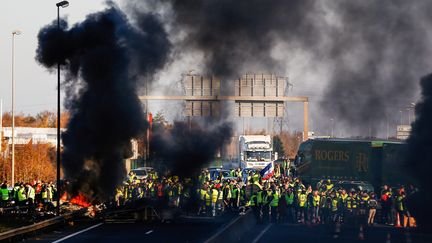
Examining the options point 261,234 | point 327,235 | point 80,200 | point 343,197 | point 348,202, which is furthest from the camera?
point 80,200

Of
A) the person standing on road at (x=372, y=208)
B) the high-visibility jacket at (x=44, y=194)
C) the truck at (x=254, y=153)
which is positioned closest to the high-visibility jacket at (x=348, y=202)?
the person standing on road at (x=372, y=208)

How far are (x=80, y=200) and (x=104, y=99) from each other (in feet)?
15.6

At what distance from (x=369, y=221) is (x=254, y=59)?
28.0 feet

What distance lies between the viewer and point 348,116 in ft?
123

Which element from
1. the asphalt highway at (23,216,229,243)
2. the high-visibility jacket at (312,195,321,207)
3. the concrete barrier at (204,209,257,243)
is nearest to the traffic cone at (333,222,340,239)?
the high-visibility jacket at (312,195,321,207)

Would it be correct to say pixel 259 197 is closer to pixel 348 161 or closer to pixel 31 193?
pixel 31 193

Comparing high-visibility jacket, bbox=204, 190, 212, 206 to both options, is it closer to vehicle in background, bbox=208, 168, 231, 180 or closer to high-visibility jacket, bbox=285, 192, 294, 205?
high-visibility jacket, bbox=285, 192, 294, 205

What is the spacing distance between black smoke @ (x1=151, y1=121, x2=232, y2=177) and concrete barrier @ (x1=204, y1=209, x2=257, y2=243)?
18.0ft

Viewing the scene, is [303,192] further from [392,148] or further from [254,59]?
Result: [392,148]

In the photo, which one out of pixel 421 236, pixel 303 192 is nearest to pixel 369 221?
pixel 303 192

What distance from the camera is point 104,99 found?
4197 cm

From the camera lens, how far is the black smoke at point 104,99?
41.2 meters

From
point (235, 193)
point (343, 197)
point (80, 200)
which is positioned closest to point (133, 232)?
point (80, 200)

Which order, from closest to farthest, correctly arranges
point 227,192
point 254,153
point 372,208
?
point 372,208
point 227,192
point 254,153
